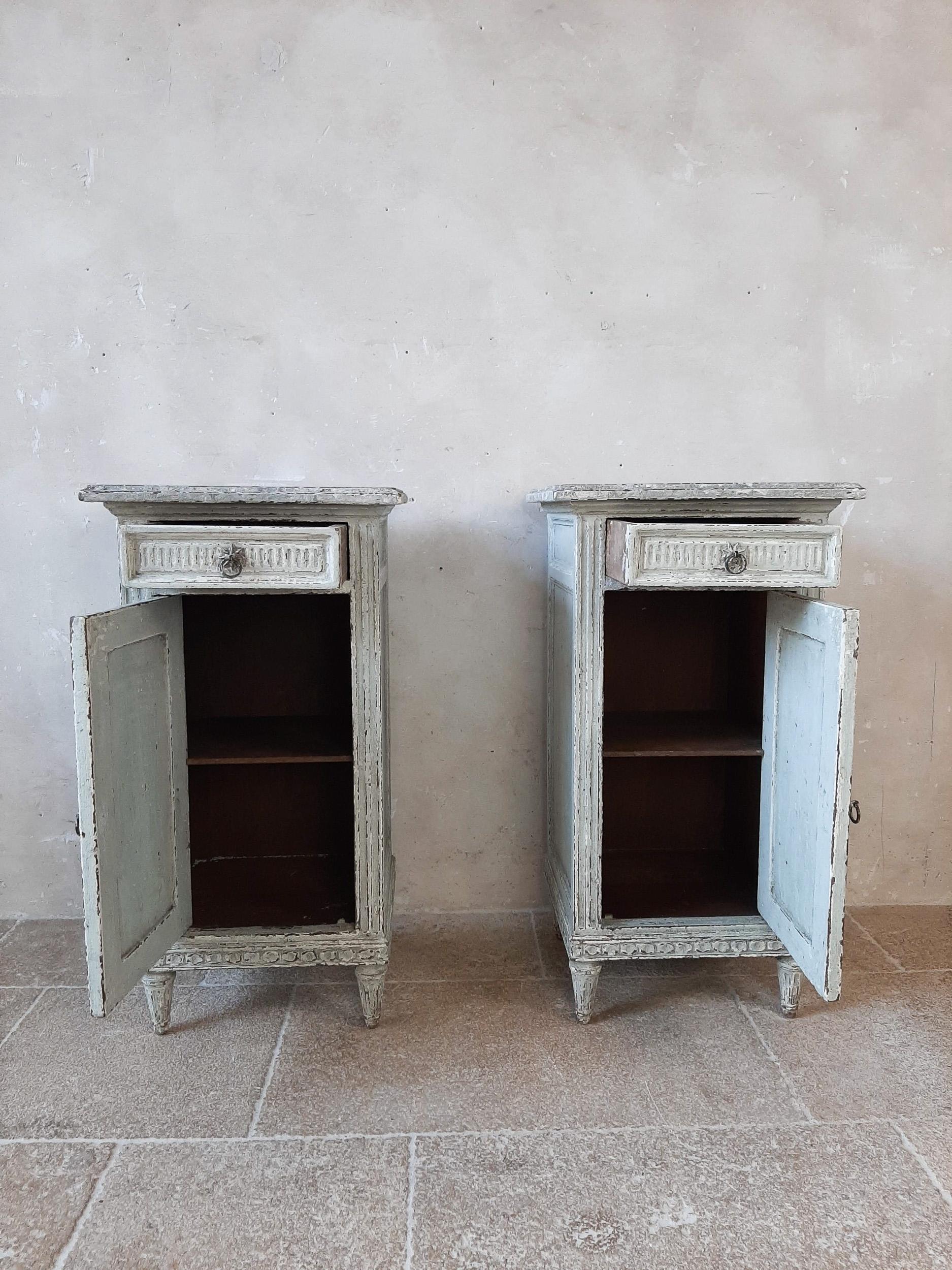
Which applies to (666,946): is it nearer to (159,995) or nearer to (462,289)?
(159,995)

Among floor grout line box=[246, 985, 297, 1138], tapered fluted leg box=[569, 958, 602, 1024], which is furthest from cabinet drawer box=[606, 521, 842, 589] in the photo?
floor grout line box=[246, 985, 297, 1138]

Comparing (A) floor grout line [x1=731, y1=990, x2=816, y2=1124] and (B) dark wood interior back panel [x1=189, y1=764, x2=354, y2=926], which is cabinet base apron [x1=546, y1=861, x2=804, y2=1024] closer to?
(A) floor grout line [x1=731, y1=990, x2=816, y2=1124]

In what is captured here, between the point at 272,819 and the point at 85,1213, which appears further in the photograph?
the point at 272,819

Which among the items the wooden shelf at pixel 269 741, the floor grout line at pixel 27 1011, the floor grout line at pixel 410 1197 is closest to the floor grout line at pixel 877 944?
the floor grout line at pixel 410 1197

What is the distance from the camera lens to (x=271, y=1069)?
1.98 metres

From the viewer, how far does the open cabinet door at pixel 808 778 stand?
1.78 m

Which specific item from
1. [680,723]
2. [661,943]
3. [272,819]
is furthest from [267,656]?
[661,943]

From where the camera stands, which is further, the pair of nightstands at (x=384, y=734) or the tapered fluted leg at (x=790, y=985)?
the tapered fluted leg at (x=790, y=985)

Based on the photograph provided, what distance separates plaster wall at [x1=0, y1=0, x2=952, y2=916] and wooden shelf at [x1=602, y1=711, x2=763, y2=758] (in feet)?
1.13

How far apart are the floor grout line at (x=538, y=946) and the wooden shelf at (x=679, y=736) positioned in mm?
573

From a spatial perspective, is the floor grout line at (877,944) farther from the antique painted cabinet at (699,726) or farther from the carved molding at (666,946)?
the carved molding at (666,946)

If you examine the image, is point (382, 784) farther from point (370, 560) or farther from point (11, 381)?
point (11, 381)

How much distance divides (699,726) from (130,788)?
139 centimetres

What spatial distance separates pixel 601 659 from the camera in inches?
81.0
